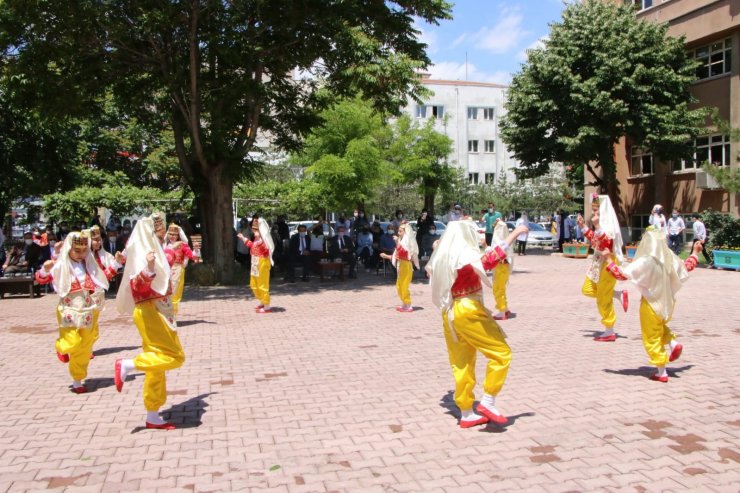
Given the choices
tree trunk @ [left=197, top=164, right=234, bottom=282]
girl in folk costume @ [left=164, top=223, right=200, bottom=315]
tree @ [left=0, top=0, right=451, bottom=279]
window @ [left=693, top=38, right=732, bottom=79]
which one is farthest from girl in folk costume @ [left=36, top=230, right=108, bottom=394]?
window @ [left=693, top=38, right=732, bottom=79]

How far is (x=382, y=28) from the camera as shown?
1833 centimetres

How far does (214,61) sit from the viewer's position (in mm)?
18094

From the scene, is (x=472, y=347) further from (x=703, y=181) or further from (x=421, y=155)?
(x=421, y=155)

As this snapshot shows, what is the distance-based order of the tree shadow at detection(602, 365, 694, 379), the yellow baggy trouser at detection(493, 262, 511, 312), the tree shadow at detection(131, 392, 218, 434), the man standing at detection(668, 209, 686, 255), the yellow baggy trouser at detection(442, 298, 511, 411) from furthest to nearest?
the man standing at detection(668, 209, 686, 255)
the yellow baggy trouser at detection(493, 262, 511, 312)
the tree shadow at detection(602, 365, 694, 379)
the tree shadow at detection(131, 392, 218, 434)
the yellow baggy trouser at detection(442, 298, 511, 411)

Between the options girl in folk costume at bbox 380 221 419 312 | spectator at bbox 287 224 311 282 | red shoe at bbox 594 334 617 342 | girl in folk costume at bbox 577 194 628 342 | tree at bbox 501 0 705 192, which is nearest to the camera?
girl in folk costume at bbox 577 194 628 342

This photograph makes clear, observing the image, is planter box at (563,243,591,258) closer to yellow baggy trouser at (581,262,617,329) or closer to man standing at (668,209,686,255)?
man standing at (668,209,686,255)

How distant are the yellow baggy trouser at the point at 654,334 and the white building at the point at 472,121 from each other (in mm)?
51608

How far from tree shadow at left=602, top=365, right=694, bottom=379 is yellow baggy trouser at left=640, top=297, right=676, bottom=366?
0.37 m

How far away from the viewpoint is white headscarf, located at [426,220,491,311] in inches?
227

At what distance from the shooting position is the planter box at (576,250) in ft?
85.5

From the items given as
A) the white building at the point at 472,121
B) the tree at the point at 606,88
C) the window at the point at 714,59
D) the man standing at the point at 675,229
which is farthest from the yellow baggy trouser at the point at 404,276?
the white building at the point at 472,121

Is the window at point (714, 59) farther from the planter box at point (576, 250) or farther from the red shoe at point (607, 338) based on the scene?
the red shoe at point (607, 338)

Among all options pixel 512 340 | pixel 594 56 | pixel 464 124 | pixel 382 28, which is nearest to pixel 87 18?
pixel 382 28

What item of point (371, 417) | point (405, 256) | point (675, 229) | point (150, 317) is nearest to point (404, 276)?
point (405, 256)
